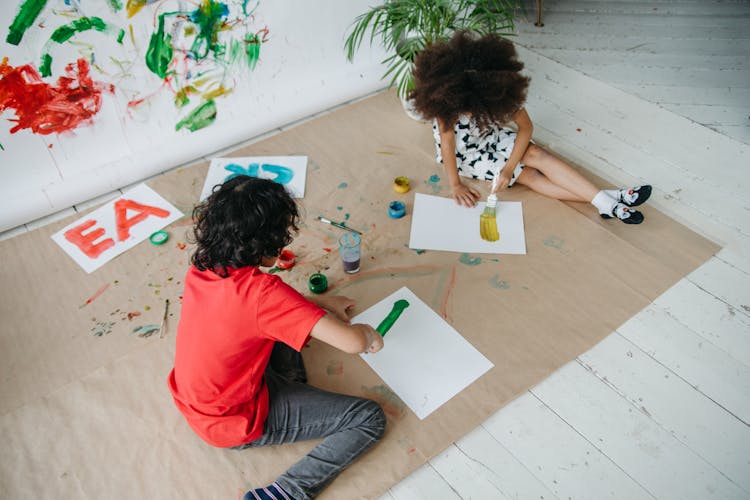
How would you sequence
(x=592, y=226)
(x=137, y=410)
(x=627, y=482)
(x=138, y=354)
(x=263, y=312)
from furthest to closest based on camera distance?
1. (x=592, y=226)
2. (x=138, y=354)
3. (x=137, y=410)
4. (x=627, y=482)
5. (x=263, y=312)

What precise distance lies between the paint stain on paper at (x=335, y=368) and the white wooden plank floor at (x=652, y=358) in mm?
352

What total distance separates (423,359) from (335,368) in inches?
9.9

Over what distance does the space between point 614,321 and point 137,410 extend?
4.54 feet

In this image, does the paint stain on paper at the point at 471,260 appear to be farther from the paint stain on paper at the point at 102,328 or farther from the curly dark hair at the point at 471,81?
the paint stain on paper at the point at 102,328

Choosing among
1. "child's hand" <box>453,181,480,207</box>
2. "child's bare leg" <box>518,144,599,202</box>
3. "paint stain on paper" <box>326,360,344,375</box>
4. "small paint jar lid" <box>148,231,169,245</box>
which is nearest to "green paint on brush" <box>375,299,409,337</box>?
"paint stain on paper" <box>326,360,344,375</box>

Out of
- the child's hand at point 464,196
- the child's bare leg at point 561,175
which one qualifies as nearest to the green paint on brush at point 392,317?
the child's hand at point 464,196

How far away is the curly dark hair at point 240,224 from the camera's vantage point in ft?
3.52

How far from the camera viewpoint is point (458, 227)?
1.85 m

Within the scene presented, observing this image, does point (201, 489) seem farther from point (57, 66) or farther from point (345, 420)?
point (57, 66)

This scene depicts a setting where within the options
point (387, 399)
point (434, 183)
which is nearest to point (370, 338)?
point (387, 399)

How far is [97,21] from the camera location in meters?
1.74

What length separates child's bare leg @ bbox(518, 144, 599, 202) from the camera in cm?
187

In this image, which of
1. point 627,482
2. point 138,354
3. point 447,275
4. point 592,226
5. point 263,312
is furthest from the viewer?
point 592,226

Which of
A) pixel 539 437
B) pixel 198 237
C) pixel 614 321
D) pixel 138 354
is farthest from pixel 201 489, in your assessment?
pixel 614 321
